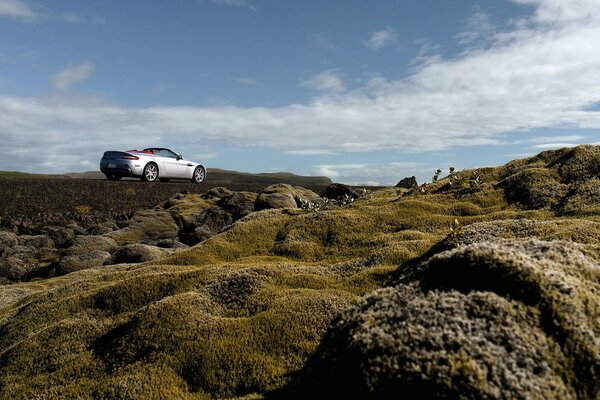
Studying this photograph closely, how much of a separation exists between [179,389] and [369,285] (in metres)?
5.26

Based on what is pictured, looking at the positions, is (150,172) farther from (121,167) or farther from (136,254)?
(136,254)

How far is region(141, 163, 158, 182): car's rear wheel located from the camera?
35.5 m

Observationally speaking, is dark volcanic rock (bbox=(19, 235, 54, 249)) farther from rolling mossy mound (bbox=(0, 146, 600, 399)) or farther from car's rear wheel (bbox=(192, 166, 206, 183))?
rolling mossy mound (bbox=(0, 146, 600, 399))

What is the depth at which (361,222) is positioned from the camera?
695 inches

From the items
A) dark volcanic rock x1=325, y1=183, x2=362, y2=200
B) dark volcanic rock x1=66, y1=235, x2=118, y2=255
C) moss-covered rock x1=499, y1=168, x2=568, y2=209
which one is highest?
moss-covered rock x1=499, y1=168, x2=568, y2=209

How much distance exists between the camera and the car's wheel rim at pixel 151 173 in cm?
3569

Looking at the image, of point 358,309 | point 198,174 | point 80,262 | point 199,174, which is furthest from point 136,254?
point 358,309

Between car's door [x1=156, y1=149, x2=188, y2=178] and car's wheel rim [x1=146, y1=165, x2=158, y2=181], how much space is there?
1088mm

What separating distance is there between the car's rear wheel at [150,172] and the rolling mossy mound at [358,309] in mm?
13624

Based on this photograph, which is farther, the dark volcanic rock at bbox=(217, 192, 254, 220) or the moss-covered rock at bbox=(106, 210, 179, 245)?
the dark volcanic rock at bbox=(217, 192, 254, 220)

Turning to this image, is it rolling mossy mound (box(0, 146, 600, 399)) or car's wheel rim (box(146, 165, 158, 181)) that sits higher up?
car's wheel rim (box(146, 165, 158, 181))

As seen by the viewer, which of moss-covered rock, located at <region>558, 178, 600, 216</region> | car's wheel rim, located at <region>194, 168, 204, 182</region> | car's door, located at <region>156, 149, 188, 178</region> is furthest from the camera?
car's wheel rim, located at <region>194, 168, 204, 182</region>

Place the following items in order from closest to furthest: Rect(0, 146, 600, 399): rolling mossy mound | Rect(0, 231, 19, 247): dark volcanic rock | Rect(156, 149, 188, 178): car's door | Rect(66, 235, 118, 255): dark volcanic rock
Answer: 1. Rect(0, 146, 600, 399): rolling mossy mound
2. Rect(66, 235, 118, 255): dark volcanic rock
3. Rect(156, 149, 188, 178): car's door
4. Rect(0, 231, 19, 247): dark volcanic rock

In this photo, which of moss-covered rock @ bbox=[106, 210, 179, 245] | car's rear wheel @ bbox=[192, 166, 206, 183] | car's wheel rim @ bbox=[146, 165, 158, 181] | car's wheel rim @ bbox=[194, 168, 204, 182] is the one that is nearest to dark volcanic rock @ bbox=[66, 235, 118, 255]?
moss-covered rock @ bbox=[106, 210, 179, 245]
